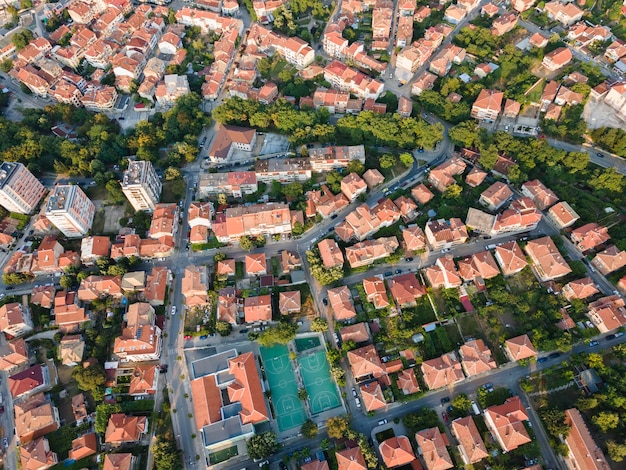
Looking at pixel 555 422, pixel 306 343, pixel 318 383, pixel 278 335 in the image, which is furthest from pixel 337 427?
pixel 555 422

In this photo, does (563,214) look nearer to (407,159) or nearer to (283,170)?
(407,159)

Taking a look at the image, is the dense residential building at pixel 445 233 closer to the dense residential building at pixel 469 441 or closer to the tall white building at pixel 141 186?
the dense residential building at pixel 469 441

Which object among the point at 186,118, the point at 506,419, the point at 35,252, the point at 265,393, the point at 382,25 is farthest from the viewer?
the point at 382,25

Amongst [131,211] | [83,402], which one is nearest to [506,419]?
[83,402]

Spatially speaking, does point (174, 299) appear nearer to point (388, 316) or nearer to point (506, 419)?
point (388, 316)

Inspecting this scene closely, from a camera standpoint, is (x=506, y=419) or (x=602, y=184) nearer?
(x=506, y=419)

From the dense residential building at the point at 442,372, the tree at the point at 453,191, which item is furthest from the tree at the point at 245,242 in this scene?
the tree at the point at 453,191
